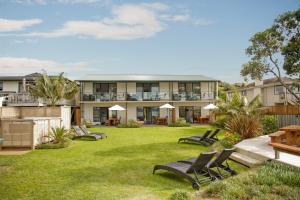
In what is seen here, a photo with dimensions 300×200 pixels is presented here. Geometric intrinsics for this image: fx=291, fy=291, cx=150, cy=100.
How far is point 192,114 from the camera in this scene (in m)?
38.2

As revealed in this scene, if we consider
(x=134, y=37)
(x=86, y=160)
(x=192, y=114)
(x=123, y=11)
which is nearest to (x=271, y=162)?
(x=86, y=160)

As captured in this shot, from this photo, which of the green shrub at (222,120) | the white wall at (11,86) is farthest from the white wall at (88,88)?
the green shrub at (222,120)

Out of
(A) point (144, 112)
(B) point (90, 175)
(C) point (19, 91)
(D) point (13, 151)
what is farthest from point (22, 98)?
(B) point (90, 175)

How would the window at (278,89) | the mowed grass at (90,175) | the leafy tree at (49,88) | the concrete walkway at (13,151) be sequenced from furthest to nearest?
1. the window at (278,89)
2. the leafy tree at (49,88)
3. the concrete walkway at (13,151)
4. the mowed grass at (90,175)

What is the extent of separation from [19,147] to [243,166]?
11.3 m

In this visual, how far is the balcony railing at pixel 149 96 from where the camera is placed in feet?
116

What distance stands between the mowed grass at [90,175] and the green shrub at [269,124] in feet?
20.5

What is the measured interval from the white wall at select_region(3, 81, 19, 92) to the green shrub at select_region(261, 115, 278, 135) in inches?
1150

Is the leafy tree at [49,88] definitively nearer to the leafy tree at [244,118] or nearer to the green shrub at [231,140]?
the leafy tree at [244,118]

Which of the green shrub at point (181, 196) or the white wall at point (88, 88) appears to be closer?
the green shrub at point (181, 196)

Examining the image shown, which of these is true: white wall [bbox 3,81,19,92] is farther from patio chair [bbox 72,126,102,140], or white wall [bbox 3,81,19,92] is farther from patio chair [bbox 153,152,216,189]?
patio chair [bbox 153,152,216,189]

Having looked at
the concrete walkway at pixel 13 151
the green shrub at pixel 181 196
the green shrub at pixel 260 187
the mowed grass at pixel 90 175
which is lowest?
the mowed grass at pixel 90 175

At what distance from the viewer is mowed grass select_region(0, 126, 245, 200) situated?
7.62 metres

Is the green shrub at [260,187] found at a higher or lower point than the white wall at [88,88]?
lower
